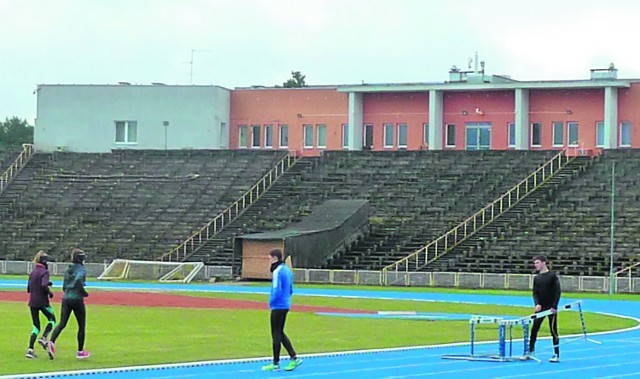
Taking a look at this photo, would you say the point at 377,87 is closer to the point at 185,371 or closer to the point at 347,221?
the point at 347,221

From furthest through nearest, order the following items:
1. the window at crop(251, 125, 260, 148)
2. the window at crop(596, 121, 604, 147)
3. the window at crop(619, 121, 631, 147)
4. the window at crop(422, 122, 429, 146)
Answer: the window at crop(251, 125, 260, 148)
the window at crop(422, 122, 429, 146)
the window at crop(596, 121, 604, 147)
the window at crop(619, 121, 631, 147)

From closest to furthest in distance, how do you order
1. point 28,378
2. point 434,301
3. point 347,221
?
point 28,378, point 434,301, point 347,221

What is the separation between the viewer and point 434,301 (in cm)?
4809

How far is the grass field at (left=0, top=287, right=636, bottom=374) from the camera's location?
82.0ft

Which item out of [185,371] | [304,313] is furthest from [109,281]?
[185,371]

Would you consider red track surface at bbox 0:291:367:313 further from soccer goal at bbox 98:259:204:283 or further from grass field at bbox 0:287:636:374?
soccer goal at bbox 98:259:204:283

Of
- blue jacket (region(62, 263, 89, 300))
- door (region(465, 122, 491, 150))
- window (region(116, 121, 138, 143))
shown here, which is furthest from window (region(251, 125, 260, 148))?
blue jacket (region(62, 263, 89, 300))

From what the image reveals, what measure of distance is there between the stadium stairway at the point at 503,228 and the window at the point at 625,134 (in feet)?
20.9

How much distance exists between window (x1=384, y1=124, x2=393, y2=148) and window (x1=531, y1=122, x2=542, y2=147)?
881 centimetres

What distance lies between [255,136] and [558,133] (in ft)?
62.3

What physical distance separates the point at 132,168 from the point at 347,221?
1885 centimetres

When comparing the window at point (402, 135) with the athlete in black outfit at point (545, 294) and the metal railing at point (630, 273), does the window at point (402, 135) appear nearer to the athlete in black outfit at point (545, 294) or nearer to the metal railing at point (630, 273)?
the metal railing at point (630, 273)

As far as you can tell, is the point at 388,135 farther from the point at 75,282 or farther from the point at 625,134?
the point at 75,282

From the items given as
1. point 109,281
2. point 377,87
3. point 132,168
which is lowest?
point 109,281
